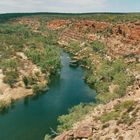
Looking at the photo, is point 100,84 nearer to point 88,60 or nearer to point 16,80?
point 16,80

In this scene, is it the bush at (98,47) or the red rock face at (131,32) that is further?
the red rock face at (131,32)

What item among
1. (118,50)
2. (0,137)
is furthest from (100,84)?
(118,50)

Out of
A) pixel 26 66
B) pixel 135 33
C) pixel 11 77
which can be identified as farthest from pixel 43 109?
pixel 135 33

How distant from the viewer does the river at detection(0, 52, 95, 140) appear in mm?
75000

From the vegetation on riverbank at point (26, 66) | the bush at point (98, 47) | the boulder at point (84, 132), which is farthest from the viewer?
the bush at point (98, 47)

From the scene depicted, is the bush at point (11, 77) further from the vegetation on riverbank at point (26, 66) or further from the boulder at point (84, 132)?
the boulder at point (84, 132)

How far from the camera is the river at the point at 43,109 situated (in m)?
75.0

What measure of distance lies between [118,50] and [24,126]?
99.7 m

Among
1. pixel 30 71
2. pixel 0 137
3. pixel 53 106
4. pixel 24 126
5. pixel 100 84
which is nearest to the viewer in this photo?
pixel 0 137

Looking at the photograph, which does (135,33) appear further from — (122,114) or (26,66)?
(122,114)

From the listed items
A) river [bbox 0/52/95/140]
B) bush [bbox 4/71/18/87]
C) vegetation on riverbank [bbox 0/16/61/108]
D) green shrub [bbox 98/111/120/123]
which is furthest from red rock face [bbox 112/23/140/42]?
green shrub [bbox 98/111/120/123]

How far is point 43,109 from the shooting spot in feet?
297

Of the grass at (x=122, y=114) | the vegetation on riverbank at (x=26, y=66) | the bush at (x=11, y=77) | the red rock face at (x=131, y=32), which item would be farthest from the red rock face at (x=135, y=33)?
the grass at (x=122, y=114)

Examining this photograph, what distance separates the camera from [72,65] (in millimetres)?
147500
